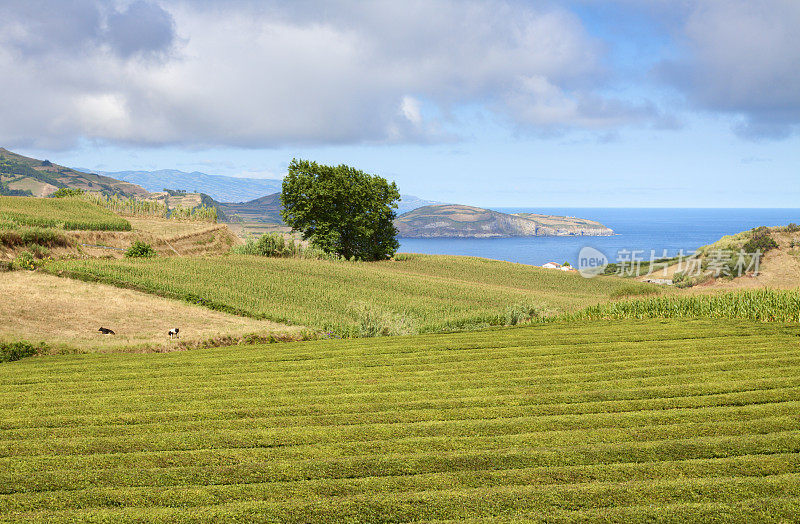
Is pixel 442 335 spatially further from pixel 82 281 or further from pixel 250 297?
pixel 82 281

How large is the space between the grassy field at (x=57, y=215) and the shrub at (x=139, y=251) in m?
5.00

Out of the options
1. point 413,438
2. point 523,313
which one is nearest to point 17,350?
point 413,438

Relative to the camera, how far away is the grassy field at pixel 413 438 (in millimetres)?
5195

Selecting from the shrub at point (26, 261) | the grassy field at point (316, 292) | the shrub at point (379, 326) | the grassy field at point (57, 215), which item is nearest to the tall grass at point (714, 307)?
the grassy field at point (316, 292)

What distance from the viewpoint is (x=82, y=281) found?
24.0 metres

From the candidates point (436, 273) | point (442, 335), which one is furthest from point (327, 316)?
point (436, 273)

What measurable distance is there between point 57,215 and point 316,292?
24084 millimetres

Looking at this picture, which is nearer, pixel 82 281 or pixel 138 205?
pixel 82 281

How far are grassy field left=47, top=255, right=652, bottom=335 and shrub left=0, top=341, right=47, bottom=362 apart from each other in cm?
839

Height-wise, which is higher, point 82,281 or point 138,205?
point 138,205

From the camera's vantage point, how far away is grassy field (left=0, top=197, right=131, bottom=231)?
34047 millimetres

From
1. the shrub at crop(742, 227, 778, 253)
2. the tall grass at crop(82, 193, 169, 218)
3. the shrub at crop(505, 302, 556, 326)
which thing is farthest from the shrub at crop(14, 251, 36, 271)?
the shrub at crop(742, 227, 778, 253)

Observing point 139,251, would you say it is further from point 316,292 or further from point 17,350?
point 17,350

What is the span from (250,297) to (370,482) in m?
20.4
